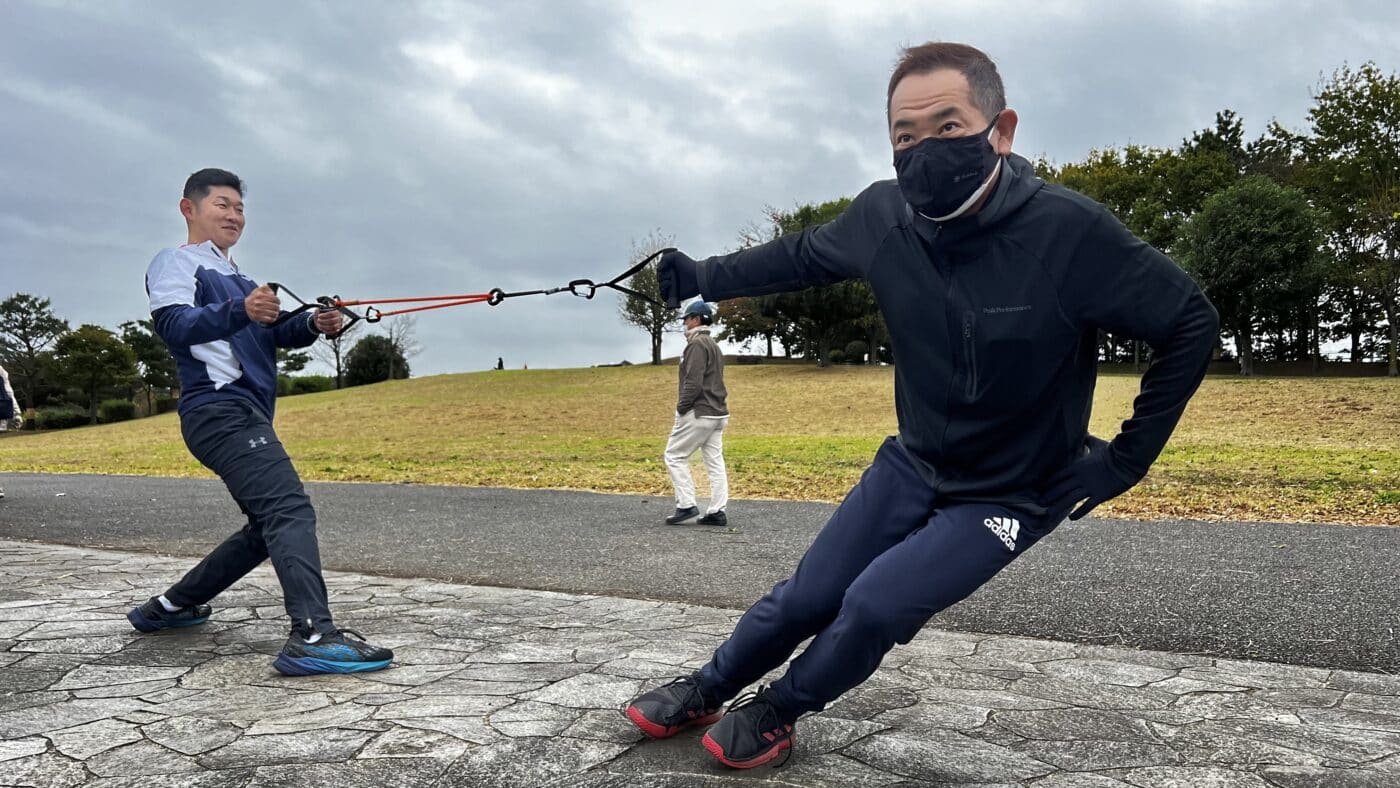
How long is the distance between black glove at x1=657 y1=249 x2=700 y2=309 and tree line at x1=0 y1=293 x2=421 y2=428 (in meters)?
53.6

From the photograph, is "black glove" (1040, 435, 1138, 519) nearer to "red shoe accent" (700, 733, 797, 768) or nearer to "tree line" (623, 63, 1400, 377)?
"red shoe accent" (700, 733, 797, 768)

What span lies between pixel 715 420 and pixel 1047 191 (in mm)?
6439

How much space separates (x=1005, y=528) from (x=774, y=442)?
1887 centimetres

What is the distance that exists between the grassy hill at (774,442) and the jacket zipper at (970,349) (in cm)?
716

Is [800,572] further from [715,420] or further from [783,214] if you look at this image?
[783,214]

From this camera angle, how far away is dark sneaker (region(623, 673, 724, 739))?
118 inches

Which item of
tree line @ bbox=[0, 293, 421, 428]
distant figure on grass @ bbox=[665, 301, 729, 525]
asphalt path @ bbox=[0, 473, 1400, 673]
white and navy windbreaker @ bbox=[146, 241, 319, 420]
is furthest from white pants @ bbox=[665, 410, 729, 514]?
tree line @ bbox=[0, 293, 421, 428]

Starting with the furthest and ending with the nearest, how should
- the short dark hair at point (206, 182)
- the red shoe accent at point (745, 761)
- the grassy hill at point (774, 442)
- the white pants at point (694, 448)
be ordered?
the grassy hill at point (774, 442) < the white pants at point (694, 448) < the short dark hair at point (206, 182) < the red shoe accent at point (745, 761)

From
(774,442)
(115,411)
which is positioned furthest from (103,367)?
(774,442)

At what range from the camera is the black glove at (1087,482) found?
Result: 2.65 meters

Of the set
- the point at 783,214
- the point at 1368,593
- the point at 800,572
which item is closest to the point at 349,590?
the point at 800,572

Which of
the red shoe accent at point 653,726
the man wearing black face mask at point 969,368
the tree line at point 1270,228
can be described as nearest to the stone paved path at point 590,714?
the red shoe accent at point 653,726

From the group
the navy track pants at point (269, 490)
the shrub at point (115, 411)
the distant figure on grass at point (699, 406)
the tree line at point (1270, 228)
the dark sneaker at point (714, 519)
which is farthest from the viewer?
the shrub at point (115, 411)

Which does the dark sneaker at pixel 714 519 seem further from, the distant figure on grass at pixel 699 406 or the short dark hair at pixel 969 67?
the short dark hair at pixel 969 67
